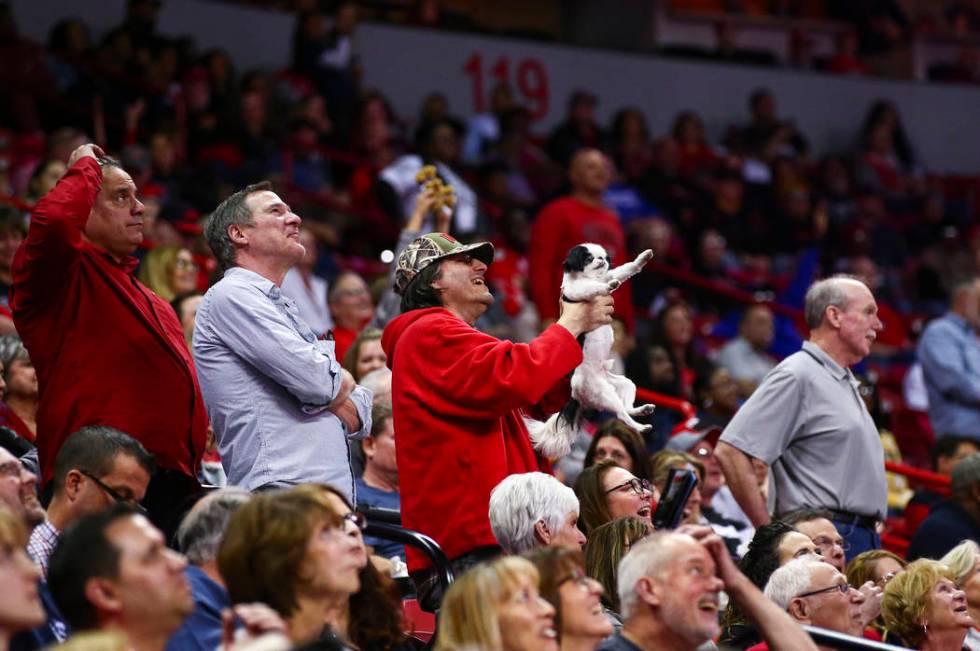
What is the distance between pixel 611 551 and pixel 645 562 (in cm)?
85

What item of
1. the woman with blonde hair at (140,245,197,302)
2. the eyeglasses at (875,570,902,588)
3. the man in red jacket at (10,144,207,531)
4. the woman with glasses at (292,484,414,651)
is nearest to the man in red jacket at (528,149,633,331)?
the woman with blonde hair at (140,245,197,302)

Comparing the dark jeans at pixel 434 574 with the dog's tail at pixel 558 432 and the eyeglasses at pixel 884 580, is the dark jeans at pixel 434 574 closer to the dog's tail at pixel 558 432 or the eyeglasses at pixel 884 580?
the dog's tail at pixel 558 432

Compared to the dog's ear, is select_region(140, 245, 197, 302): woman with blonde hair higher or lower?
lower

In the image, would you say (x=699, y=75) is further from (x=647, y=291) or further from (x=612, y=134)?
(x=647, y=291)

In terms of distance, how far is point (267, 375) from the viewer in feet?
14.4

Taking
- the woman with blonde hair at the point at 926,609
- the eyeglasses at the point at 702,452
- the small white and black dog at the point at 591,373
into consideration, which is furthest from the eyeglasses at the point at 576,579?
the eyeglasses at the point at 702,452

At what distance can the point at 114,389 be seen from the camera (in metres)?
4.37

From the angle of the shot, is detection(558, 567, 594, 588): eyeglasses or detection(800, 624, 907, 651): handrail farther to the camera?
detection(800, 624, 907, 651): handrail

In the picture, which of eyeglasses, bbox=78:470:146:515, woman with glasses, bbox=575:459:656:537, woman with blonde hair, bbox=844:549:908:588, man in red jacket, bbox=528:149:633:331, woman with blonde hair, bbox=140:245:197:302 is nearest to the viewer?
eyeglasses, bbox=78:470:146:515

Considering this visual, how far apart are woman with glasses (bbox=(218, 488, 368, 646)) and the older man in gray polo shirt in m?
2.34

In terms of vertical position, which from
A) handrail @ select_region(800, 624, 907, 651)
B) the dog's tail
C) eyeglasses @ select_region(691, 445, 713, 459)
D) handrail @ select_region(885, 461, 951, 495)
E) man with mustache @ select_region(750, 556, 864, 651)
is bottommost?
handrail @ select_region(885, 461, 951, 495)

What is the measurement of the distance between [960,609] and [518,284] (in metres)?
5.21

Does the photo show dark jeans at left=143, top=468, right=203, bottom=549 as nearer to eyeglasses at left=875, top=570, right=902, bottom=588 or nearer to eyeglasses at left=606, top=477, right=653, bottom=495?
eyeglasses at left=606, top=477, right=653, bottom=495

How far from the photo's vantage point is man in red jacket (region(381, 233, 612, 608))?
421cm
